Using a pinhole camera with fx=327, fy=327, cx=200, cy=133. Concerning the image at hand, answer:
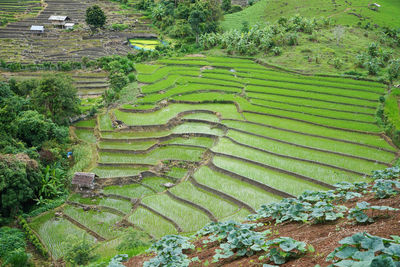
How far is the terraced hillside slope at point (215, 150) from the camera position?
18.6 metres

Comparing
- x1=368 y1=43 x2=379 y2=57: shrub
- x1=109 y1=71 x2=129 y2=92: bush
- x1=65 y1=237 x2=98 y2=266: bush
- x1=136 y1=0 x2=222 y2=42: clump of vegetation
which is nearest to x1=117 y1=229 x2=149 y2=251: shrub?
x1=65 y1=237 x2=98 y2=266: bush

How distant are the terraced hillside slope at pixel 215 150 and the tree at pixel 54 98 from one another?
2090 millimetres

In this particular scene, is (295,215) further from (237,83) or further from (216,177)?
(237,83)

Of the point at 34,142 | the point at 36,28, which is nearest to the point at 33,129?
the point at 34,142

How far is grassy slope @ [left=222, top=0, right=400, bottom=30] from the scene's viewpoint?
51.5m

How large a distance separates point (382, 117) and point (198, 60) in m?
22.5

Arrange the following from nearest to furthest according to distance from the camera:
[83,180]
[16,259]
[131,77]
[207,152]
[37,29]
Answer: [16,259], [83,180], [207,152], [131,77], [37,29]

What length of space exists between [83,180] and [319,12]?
4942 cm

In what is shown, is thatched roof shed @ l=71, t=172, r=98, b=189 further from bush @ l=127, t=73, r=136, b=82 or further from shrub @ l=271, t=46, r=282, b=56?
shrub @ l=271, t=46, r=282, b=56

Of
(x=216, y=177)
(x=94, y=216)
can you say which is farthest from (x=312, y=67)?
(x=94, y=216)

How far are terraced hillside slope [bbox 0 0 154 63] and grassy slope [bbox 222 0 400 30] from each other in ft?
57.1

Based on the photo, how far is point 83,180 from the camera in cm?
2045

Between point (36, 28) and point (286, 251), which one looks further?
point (36, 28)

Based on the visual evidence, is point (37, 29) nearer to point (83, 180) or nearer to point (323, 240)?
point (83, 180)
